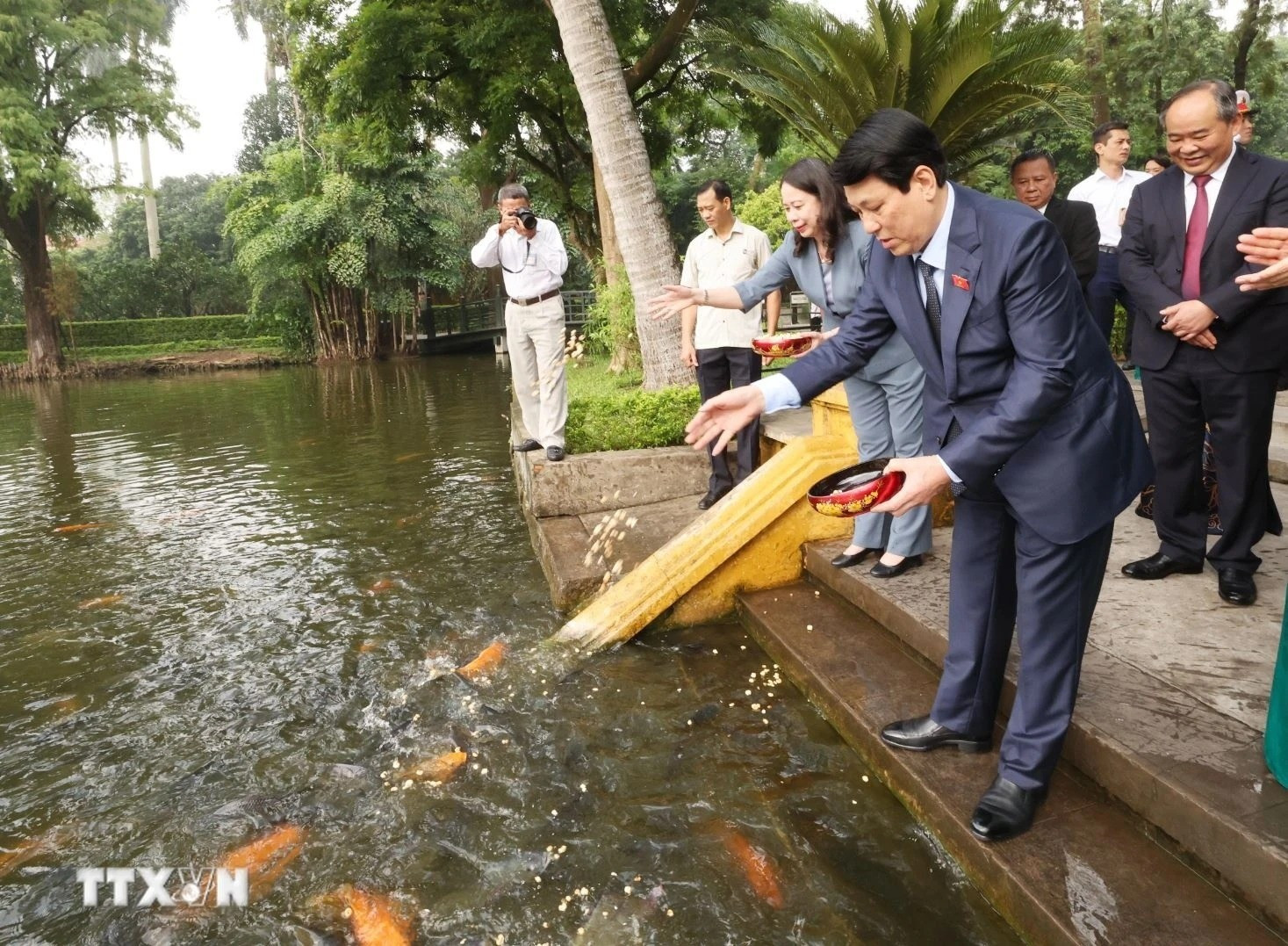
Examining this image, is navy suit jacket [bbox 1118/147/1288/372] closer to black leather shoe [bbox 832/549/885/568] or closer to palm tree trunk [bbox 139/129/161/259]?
black leather shoe [bbox 832/549/885/568]

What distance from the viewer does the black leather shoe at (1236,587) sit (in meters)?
3.37

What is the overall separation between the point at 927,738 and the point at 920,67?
1145 cm

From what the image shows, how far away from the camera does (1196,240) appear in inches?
141

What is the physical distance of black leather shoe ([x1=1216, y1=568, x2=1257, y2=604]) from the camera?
3373 mm

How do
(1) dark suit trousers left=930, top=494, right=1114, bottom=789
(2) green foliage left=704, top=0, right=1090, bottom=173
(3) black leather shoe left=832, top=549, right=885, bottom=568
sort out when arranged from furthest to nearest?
(2) green foliage left=704, top=0, right=1090, bottom=173 < (3) black leather shoe left=832, top=549, right=885, bottom=568 < (1) dark suit trousers left=930, top=494, right=1114, bottom=789

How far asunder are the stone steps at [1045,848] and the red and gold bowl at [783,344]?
1.24 metres

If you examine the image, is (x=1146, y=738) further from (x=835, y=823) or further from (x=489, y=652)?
(x=489, y=652)

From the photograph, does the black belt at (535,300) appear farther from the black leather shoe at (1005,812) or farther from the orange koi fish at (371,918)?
the black leather shoe at (1005,812)

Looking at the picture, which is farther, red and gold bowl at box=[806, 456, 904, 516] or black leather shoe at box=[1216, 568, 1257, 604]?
black leather shoe at box=[1216, 568, 1257, 604]

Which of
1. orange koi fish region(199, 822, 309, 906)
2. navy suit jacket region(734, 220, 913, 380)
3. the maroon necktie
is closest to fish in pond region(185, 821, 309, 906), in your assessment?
orange koi fish region(199, 822, 309, 906)

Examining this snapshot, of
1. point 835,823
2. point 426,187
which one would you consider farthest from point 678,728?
point 426,187

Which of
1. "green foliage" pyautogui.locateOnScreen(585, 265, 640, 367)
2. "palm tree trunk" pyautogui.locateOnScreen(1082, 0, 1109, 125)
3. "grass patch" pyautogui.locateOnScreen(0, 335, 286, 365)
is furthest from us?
"grass patch" pyautogui.locateOnScreen(0, 335, 286, 365)

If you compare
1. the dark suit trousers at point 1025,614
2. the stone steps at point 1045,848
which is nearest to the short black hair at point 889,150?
the dark suit trousers at point 1025,614

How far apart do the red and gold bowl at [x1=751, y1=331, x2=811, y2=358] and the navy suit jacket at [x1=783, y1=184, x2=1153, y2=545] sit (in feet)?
3.23
